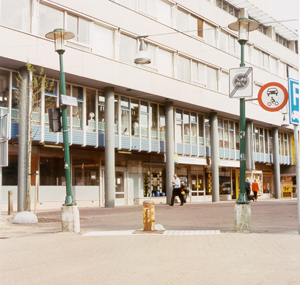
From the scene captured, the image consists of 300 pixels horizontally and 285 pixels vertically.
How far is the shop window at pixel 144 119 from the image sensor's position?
1150 inches

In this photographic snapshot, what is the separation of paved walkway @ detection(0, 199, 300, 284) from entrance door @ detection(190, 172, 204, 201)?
22.4 metres

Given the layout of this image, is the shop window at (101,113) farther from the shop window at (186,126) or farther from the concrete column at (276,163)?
the concrete column at (276,163)

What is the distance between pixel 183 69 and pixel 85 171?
10.1 metres

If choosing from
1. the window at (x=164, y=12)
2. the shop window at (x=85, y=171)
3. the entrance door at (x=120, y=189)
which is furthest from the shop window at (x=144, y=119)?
the window at (x=164, y=12)

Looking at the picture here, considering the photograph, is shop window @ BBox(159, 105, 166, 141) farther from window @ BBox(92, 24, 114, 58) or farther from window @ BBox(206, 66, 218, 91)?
window @ BBox(92, 24, 114, 58)

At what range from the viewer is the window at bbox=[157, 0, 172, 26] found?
29.5 metres

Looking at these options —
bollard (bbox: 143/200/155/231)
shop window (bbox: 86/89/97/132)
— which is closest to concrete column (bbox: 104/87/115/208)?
shop window (bbox: 86/89/97/132)

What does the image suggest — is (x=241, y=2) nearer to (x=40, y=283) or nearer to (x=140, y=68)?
(x=140, y=68)

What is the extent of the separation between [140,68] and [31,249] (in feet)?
61.3

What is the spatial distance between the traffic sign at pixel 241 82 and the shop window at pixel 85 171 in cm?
1571

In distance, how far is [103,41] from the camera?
2572cm

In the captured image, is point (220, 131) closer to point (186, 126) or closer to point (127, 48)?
point (186, 126)

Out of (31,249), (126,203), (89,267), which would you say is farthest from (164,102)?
(89,267)

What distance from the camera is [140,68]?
Answer: 27234 mm
